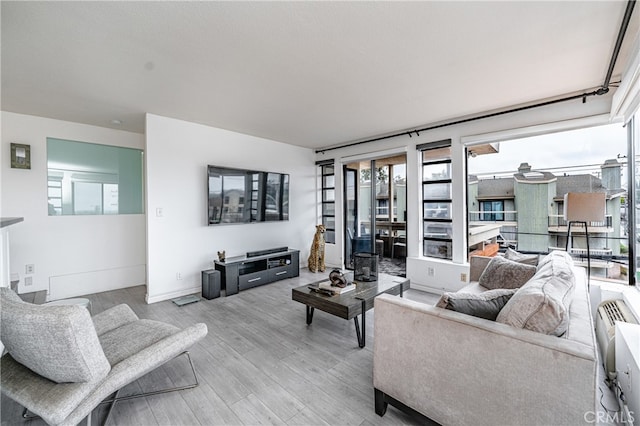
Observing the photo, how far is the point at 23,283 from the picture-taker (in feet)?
11.4

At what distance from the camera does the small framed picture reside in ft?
11.2

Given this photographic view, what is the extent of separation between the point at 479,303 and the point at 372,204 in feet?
12.1

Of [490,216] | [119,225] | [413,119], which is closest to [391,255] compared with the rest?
[490,216]

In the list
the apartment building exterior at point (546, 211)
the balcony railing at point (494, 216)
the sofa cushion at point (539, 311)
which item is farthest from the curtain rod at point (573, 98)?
the sofa cushion at point (539, 311)

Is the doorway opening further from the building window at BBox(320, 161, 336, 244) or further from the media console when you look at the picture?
the media console

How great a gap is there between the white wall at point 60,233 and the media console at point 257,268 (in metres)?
1.59

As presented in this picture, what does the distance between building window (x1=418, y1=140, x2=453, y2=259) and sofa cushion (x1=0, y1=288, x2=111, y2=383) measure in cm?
412

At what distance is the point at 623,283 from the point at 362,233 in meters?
3.53

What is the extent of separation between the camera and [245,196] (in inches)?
178

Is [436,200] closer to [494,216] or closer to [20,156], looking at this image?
[494,216]

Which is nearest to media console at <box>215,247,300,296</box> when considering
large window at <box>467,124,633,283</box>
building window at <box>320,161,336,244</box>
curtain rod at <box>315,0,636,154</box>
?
building window at <box>320,161,336,244</box>

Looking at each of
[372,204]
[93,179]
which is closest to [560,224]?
[372,204]

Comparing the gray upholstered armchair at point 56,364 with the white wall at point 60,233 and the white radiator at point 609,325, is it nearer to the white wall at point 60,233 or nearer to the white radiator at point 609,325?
the white wall at point 60,233

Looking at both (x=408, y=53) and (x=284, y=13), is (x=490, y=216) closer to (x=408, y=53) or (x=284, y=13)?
(x=408, y=53)
